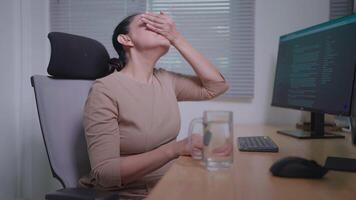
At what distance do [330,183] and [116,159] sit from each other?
0.66 metres

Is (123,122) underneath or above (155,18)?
underneath

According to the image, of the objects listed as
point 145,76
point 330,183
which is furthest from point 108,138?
point 330,183

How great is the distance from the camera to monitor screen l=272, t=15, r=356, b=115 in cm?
120

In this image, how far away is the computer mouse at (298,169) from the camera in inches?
30.0

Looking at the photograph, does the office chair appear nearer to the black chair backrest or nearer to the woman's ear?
the black chair backrest

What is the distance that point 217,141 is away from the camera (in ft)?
2.88

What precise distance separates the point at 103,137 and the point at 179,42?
1.79 ft

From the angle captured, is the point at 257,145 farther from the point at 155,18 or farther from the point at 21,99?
the point at 21,99

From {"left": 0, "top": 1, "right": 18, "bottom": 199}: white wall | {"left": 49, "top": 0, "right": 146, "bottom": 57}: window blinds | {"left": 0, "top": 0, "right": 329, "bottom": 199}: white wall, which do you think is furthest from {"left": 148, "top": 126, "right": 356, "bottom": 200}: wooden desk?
{"left": 0, "top": 1, "right": 18, "bottom": 199}: white wall

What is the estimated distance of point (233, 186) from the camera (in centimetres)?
70

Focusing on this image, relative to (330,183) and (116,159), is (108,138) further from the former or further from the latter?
(330,183)

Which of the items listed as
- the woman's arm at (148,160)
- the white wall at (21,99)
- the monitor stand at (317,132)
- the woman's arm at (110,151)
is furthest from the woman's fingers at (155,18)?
the white wall at (21,99)

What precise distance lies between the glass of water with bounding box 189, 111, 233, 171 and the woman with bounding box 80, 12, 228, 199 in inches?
4.1

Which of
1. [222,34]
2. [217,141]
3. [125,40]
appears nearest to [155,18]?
[125,40]
